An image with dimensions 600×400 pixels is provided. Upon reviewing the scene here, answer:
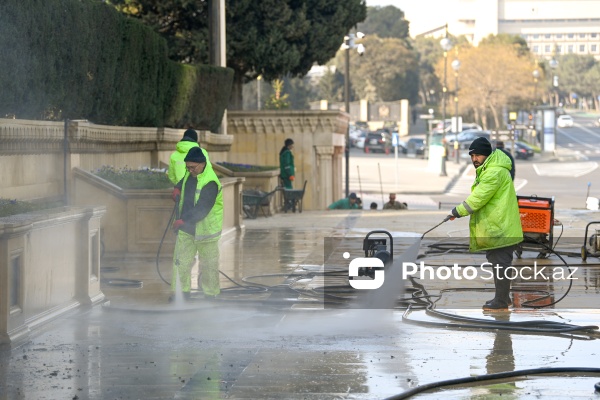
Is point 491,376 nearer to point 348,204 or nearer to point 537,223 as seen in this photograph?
point 537,223

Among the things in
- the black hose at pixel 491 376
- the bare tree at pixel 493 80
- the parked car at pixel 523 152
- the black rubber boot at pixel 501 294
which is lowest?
the black hose at pixel 491 376

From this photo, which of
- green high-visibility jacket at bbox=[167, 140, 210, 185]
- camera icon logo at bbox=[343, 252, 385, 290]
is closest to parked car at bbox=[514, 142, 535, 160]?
green high-visibility jacket at bbox=[167, 140, 210, 185]

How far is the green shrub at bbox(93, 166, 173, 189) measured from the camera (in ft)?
59.7

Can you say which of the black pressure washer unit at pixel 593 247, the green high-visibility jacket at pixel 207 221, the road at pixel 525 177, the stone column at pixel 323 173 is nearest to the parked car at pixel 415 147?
the road at pixel 525 177

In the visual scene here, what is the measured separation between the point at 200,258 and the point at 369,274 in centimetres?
212

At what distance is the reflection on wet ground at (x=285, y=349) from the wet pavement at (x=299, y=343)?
0.05 ft

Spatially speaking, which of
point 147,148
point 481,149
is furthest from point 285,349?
point 147,148

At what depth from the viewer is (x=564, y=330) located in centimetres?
1087

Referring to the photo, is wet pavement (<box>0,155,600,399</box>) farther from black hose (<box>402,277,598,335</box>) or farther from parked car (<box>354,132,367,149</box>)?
parked car (<box>354,132,367,149</box>)

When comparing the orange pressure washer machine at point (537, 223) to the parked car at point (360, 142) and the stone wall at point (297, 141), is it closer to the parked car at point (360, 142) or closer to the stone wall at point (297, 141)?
the stone wall at point (297, 141)

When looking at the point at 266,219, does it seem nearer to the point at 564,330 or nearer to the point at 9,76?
the point at 9,76

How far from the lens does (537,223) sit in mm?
17422

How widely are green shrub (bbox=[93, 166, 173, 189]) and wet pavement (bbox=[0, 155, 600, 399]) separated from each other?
208 cm

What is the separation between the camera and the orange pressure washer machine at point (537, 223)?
17.4 meters
